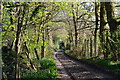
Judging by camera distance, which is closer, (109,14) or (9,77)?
(9,77)

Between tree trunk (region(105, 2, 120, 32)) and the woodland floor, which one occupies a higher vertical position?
tree trunk (region(105, 2, 120, 32))

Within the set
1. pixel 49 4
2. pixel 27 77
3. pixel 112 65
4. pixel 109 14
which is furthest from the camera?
pixel 109 14

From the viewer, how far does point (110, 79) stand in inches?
440

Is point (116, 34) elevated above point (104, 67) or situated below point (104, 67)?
above

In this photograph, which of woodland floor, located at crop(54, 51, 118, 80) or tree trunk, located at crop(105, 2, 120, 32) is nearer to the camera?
woodland floor, located at crop(54, 51, 118, 80)

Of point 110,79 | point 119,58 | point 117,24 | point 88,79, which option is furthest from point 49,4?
point 119,58

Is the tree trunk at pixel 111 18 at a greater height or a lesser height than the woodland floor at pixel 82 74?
greater

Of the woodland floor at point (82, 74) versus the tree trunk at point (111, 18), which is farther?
the tree trunk at point (111, 18)

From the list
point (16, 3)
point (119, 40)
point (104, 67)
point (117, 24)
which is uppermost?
point (16, 3)

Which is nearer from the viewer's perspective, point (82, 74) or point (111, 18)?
point (82, 74)

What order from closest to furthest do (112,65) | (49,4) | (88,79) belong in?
(49,4) < (88,79) < (112,65)

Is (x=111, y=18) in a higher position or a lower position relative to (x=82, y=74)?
higher

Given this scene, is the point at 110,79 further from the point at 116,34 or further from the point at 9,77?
the point at 9,77

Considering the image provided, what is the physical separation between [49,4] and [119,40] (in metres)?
6.56
